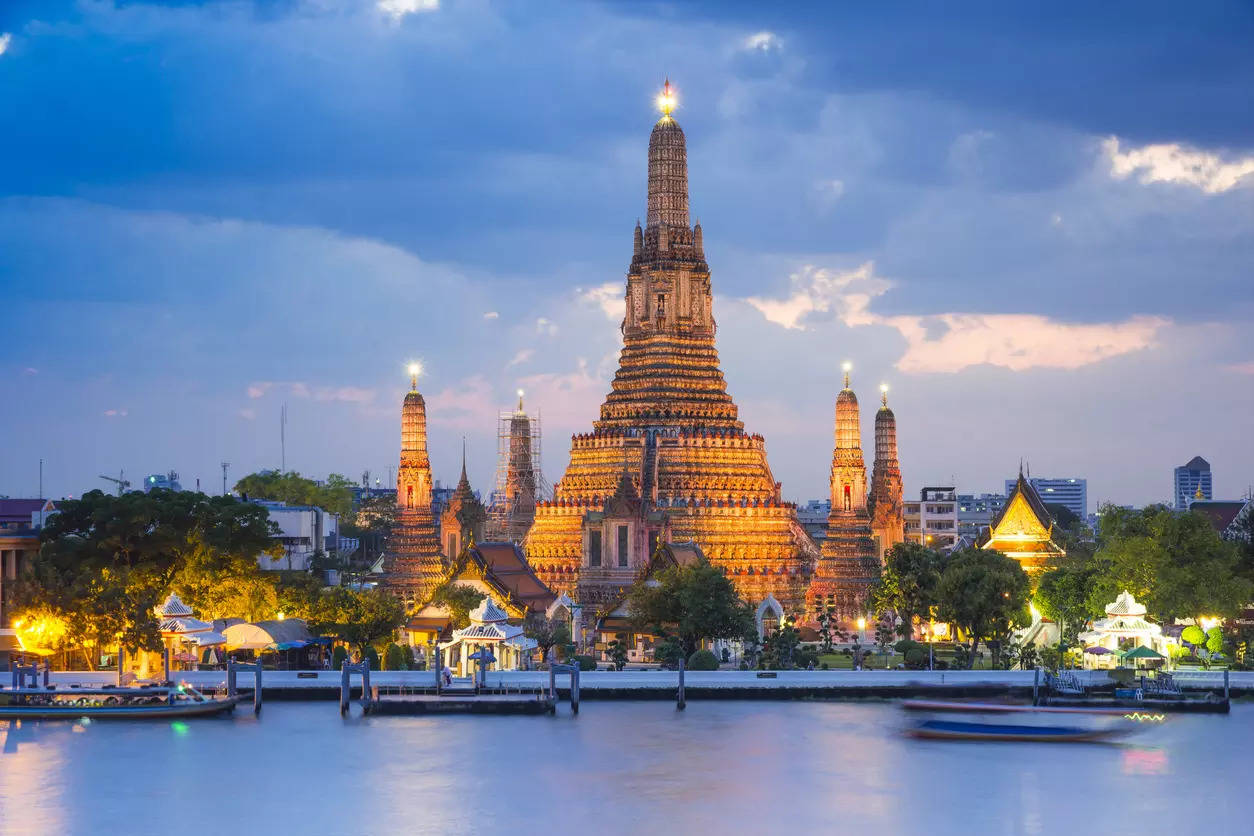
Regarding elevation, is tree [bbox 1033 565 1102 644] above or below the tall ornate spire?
below

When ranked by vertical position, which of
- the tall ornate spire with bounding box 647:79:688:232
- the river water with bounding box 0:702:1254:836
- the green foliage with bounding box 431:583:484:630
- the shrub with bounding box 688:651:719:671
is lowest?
the river water with bounding box 0:702:1254:836

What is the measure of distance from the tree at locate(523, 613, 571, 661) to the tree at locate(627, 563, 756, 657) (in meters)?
3.68

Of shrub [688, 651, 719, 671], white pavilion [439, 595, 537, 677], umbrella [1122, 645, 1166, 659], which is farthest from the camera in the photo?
shrub [688, 651, 719, 671]

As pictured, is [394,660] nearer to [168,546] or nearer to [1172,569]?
[168,546]

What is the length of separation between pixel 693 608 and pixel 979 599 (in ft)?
39.9

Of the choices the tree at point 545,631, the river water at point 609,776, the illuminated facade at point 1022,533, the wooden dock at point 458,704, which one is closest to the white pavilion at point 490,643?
the tree at point 545,631

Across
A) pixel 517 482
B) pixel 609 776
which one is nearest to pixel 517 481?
pixel 517 482

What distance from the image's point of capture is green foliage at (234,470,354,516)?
174000mm

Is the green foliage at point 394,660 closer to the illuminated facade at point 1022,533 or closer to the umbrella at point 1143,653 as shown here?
the umbrella at point 1143,653

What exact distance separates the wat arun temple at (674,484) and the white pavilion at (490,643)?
1587 centimetres

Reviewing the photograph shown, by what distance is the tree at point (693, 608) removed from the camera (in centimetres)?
8675

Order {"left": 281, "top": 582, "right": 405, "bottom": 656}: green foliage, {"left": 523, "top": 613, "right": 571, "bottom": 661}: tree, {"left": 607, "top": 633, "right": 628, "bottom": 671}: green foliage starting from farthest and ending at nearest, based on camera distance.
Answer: {"left": 523, "top": 613, "right": 571, "bottom": 661}: tree
{"left": 281, "top": 582, "right": 405, "bottom": 656}: green foliage
{"left": 607, "top": 633, "right": 628, "bottom": 671}: green foliage

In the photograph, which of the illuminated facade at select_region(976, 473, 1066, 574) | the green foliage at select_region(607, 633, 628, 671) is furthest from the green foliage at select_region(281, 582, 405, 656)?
the illuminated facade at select_region(976, 473, 1066, 574)

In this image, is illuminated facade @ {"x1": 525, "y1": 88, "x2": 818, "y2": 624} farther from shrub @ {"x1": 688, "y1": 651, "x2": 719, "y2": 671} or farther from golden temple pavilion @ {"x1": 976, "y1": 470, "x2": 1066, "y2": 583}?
shrub @ {"x1": 688, "y1": 651, "x2": 719, "y2": 671}
